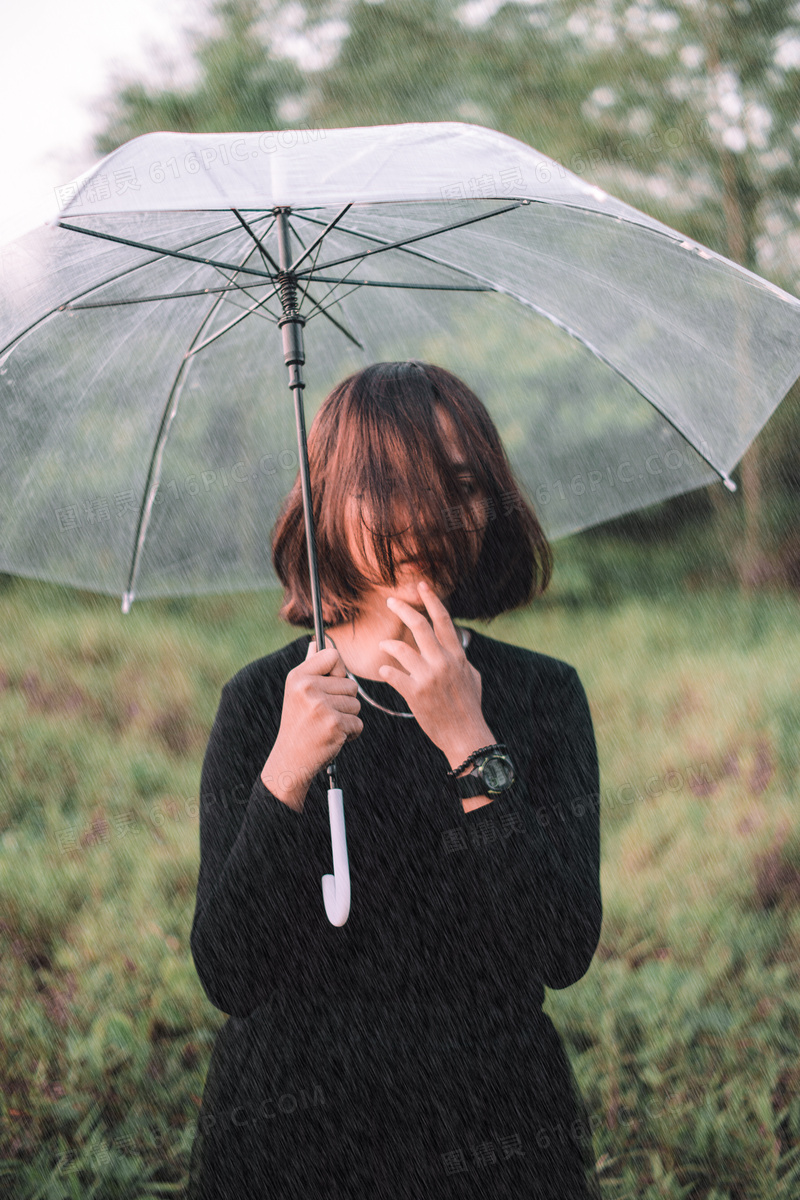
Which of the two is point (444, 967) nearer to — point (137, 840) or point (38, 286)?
point (38, 286)

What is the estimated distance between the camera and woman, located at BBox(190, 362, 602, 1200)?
1.38 metres

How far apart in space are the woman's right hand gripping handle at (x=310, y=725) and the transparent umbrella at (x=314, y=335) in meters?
0.07

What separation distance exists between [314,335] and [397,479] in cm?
96

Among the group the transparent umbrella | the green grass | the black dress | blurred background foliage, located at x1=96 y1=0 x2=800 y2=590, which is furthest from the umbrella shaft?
blurred background foliage, located at x1=96 y1=0 x2=800 y2=590

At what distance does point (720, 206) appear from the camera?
22.8 ft

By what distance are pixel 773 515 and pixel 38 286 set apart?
7.28 meters

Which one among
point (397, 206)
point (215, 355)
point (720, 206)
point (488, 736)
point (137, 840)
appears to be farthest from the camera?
point (720, 206)

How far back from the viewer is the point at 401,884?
Answer: 154 centimetres

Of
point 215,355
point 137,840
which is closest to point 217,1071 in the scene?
point 215,355

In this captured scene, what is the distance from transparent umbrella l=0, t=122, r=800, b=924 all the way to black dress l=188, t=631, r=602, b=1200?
0.21 metres

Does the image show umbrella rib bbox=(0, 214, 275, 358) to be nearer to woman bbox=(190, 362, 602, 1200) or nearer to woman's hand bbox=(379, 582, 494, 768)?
woman bbox=(190, 362, 602, 1200)

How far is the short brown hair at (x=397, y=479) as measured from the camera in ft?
5.09

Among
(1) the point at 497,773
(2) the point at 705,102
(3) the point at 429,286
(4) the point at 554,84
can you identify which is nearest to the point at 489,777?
(1) the point at 497,773

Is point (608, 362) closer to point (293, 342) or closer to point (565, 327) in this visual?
point (565, 327)
